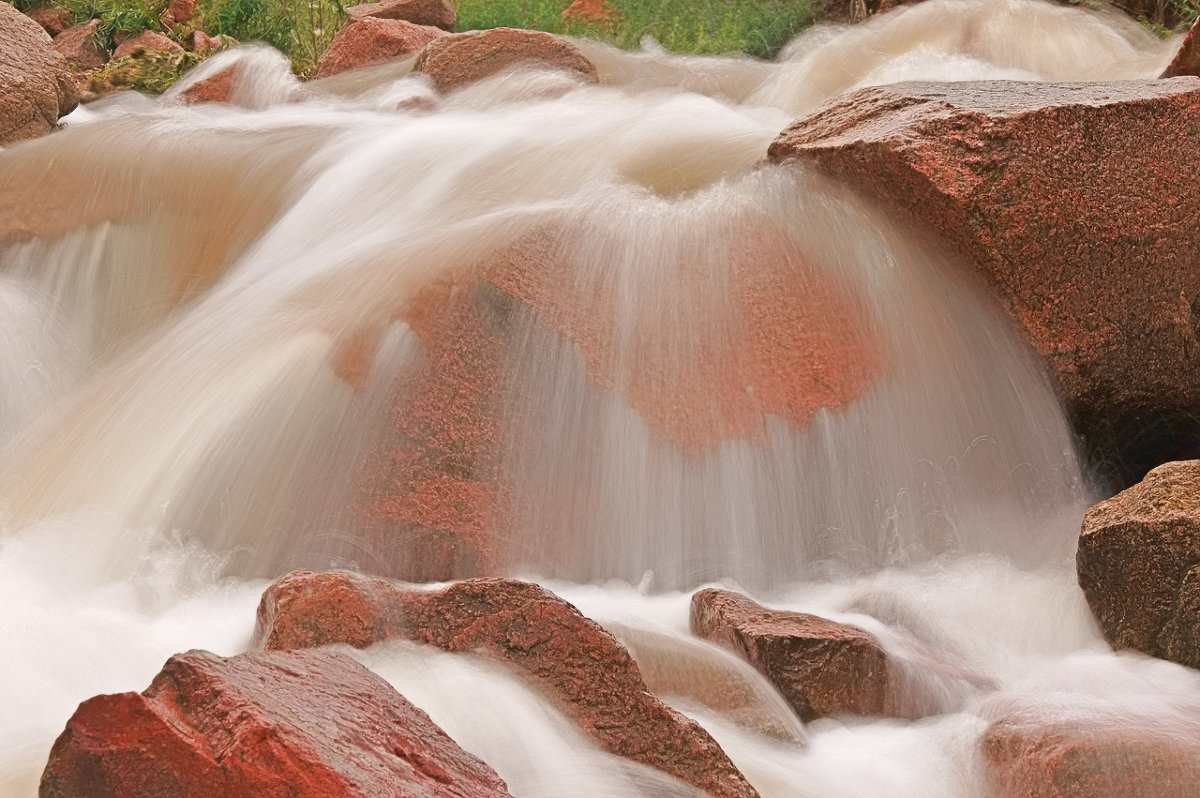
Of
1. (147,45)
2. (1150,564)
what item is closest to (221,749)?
(1150,564)

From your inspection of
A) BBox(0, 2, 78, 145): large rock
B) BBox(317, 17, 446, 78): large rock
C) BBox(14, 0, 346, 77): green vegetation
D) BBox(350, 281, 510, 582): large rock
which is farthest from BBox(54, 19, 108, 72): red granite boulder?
BBox(350, 281, 510, 582): large rock

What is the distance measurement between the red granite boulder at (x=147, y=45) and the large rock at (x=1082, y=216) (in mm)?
5949

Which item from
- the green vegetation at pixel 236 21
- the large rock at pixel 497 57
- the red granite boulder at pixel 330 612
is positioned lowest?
the green vegetation at pixel 236 21

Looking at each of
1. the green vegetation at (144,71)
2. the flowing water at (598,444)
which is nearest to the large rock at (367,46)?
the green vegetation at (144,71)

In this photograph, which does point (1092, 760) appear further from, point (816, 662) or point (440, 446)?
point (440, 446)

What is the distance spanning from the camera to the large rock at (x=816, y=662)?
3.15m

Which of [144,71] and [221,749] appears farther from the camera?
[144,71]

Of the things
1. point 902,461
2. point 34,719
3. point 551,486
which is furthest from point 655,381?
point 34,719

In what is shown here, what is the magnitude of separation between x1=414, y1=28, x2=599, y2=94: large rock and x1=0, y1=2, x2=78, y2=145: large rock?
6.31 feet

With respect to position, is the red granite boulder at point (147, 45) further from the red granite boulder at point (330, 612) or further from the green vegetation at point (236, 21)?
the red granite boulder at point (330, 612)

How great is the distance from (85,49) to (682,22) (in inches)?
169

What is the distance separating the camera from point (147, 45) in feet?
30.6

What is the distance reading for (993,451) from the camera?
4.40 metres

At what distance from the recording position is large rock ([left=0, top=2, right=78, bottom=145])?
652 cm
